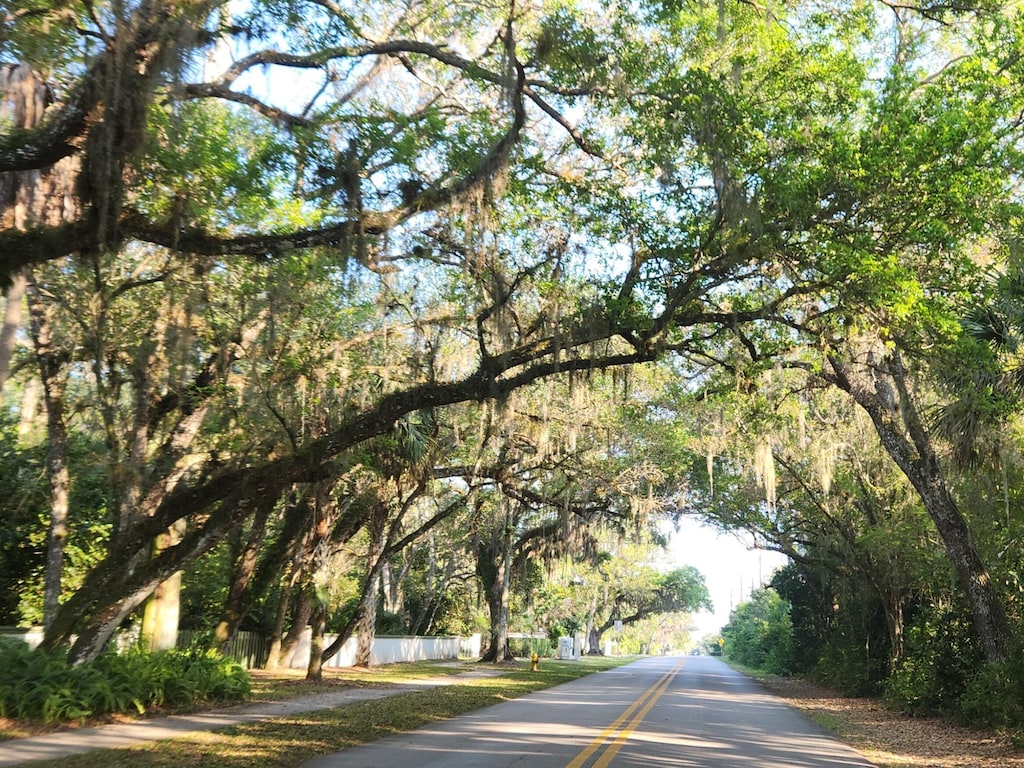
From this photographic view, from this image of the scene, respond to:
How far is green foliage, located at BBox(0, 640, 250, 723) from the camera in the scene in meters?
10.2

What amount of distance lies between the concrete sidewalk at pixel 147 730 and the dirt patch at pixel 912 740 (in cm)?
835

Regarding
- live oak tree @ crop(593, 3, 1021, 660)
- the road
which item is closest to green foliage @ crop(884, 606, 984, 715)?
the road

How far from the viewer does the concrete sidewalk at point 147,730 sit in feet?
27.4

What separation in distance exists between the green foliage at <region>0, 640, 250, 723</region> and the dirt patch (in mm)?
9674

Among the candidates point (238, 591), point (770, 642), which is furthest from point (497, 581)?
point (770, 642)

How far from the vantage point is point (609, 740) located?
1077cm

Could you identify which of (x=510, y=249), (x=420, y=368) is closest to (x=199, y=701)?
(x=420, y=368)

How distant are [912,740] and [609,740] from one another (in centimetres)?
562

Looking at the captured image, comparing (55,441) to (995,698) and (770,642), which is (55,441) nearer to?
(995,698)

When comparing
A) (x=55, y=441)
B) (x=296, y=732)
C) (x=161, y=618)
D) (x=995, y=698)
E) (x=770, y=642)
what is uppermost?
(x=55, y=441)

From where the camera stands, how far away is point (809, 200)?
967cm

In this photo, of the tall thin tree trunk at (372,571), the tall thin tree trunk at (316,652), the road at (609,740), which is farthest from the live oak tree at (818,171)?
the tall thin tree trunk at (372,571)

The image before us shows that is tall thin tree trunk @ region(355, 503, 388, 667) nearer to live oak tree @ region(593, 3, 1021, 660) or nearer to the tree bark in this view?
the tree bark

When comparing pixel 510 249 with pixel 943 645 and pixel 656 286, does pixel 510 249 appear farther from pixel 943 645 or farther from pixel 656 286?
pixel 943 645
